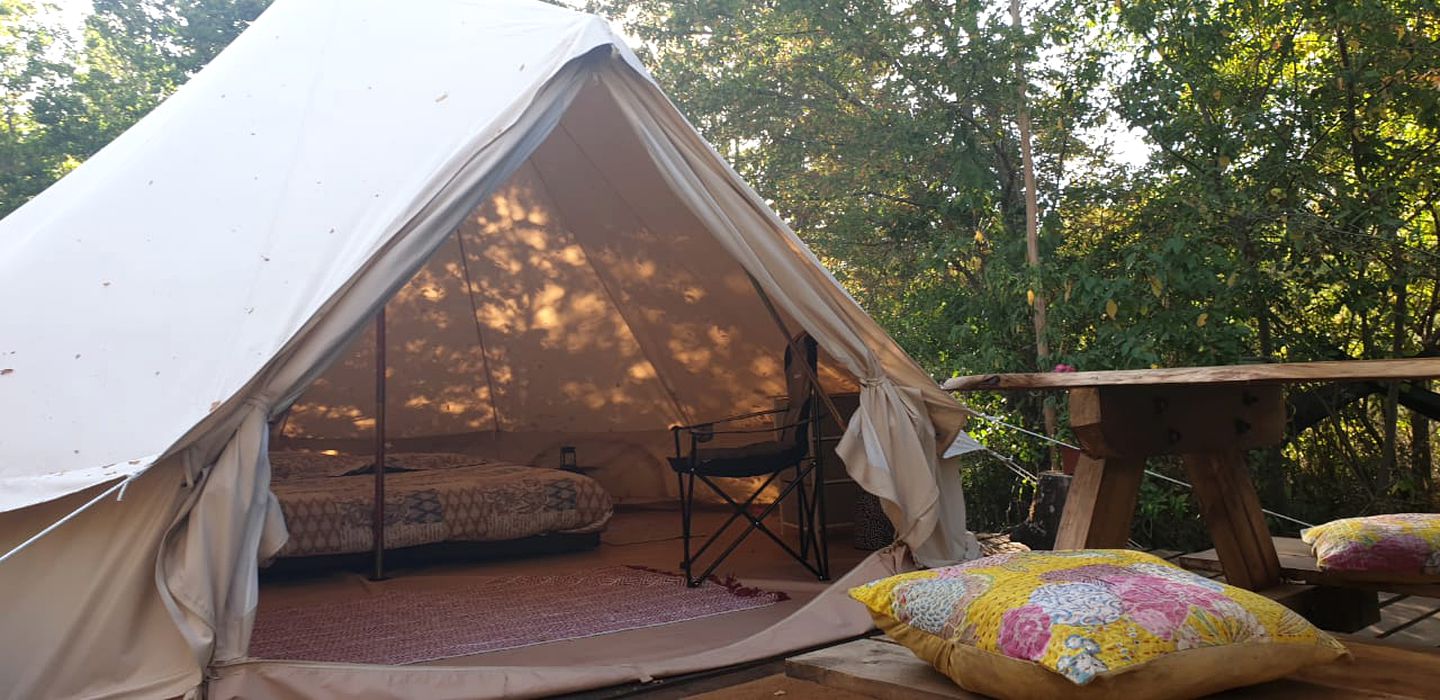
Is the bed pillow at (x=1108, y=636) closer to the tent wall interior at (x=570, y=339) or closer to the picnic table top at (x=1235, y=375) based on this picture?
the picnic table top at (x=1235, y=375)

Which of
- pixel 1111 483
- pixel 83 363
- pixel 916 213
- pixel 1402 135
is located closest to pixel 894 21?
pixel 916 213

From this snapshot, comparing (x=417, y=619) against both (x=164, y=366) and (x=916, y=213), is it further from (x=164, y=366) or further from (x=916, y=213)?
(x=916, y=213)

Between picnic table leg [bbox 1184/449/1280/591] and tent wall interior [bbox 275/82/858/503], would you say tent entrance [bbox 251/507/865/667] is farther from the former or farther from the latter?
picnic table leg [bbox 1184/449/1280/591]

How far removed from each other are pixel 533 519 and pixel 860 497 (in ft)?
4.37

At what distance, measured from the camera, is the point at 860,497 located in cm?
429

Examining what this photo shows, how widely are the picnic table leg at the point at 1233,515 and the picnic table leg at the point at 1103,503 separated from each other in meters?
0.18

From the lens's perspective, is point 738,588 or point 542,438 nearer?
point 738,588

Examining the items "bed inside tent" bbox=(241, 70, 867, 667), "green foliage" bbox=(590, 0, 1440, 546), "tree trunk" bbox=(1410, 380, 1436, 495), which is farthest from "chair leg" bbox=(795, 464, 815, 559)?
"tree trunk" bbox=(1410, 380, 1436, 495)

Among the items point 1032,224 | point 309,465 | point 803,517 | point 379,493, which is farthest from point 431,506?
point 1032,224

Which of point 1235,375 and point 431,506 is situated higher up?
point 1235,375

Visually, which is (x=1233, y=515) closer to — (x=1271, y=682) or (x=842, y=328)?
(x=1271, y=682)

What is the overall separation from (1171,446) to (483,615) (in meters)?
2.06

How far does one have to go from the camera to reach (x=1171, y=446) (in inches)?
82.9

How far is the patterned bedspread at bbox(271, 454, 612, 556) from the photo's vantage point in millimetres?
3783
